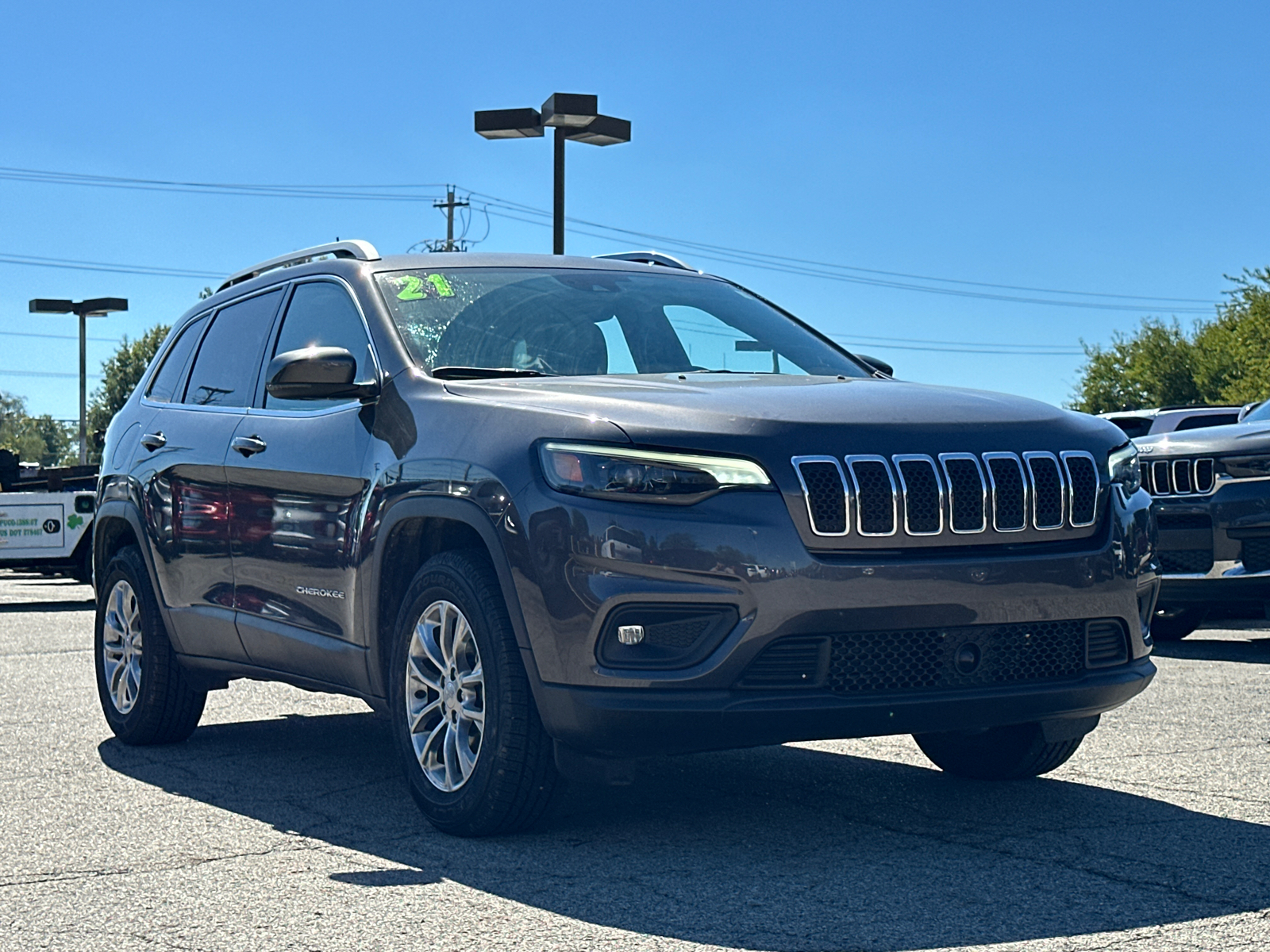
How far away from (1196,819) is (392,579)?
8.72 feet

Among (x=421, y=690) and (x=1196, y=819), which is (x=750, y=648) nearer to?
(x=421, y=690)

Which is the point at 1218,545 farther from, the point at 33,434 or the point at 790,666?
the point at 33,434

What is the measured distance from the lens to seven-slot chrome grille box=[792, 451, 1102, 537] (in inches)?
183

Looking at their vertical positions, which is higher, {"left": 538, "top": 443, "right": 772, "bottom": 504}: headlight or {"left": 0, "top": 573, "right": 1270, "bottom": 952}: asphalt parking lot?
{"left": 538, "top": 443, "right": 772, "bottom": 504}: headlight

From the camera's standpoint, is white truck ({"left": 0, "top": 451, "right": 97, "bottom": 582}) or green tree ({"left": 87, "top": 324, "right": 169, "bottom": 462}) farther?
green tree ({"left": 87, "top": 324, "right": 169, "bottom": 462})

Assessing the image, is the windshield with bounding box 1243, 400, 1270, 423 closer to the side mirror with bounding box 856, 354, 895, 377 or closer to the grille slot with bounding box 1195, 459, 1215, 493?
the grille slot with bounding box 1195, 459, 1215, 493

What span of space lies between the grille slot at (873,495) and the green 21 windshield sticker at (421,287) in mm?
1994

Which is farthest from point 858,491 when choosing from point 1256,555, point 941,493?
point 1256,555

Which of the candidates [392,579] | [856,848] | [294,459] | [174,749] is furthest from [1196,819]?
[174,749]

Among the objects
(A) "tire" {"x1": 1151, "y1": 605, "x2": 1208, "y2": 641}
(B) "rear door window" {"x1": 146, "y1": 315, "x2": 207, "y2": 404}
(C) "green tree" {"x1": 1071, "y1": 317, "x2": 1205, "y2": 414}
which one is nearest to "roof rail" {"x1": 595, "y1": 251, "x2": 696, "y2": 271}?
(B) "rear door window" {"x1": 146, "y1": 315, "x2": 207, "y2": 404}

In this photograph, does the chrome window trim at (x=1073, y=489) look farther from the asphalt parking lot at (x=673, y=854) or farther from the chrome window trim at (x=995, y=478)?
the asphalt parking lot at (x=673, y=854)

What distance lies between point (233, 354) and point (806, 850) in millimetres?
3471

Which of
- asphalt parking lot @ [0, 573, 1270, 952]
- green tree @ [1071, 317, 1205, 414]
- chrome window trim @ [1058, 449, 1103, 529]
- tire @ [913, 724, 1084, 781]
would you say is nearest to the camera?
asphalt parking lot @ [0, 573, 1270, 952]

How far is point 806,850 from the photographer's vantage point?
4.91m
